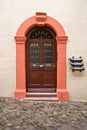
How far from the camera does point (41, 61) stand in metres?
10.9

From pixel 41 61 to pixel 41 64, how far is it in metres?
0.12

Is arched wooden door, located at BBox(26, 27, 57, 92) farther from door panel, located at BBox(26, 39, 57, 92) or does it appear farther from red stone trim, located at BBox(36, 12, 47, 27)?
red stone trim, located at BBox(36, 12, 47, 27)

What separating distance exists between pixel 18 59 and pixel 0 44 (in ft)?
3.03

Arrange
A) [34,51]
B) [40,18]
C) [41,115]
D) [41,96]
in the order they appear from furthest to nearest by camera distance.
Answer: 1. [34,51]
2. [41,96]
3. [40,18]
4. [41,115]

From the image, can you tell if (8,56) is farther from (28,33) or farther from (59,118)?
(59,118)

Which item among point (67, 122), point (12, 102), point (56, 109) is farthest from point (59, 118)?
point (12, 102)

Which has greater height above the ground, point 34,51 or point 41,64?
point 34,51

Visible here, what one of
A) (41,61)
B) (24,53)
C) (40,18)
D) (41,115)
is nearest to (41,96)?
(41,61)

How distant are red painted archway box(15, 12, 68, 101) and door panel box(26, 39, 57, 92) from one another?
0.39 m

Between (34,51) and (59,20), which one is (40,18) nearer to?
(59,20)

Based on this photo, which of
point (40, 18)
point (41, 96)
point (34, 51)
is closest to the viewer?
point (40, 18)

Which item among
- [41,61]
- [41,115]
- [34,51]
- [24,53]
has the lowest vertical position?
[41,115]

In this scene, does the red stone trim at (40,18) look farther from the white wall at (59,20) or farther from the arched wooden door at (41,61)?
the arched wooden door at (41,61)

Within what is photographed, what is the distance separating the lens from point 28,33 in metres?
10.7
